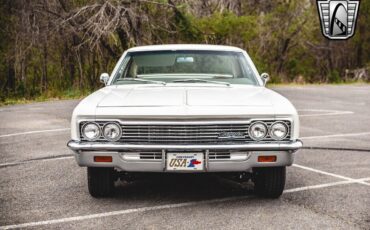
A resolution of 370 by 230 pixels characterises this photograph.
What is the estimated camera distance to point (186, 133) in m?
4.49

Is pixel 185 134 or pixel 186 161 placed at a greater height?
pixel 185 134

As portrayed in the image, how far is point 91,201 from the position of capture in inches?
198

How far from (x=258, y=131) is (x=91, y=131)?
4.81 ft

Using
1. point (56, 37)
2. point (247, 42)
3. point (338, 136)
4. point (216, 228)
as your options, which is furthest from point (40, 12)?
point (216, 228)

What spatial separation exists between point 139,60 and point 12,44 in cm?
1625

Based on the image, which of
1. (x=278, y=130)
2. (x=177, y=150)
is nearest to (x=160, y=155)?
(x=177, y=150)

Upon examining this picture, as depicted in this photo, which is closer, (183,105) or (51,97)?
(183,105)

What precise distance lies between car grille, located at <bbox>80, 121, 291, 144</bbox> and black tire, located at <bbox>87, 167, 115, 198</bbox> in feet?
1.75

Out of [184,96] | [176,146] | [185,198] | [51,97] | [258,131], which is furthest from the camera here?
[51,97]

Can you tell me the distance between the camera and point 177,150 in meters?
4.46

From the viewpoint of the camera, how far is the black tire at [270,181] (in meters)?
4.88

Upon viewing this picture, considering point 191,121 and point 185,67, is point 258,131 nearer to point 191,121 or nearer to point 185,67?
point 191,121
